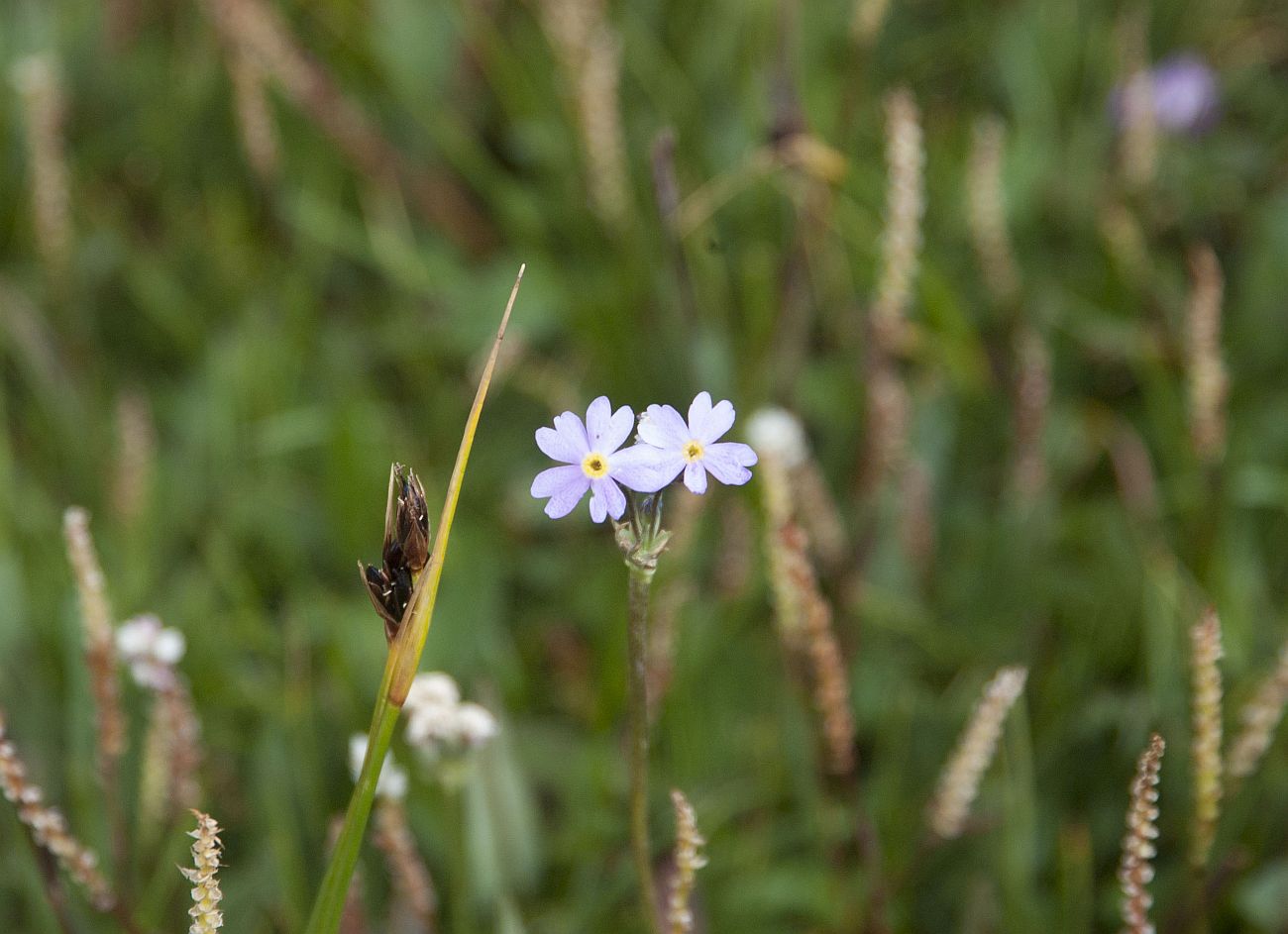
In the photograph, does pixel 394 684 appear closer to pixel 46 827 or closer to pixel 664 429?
pixel 664 429

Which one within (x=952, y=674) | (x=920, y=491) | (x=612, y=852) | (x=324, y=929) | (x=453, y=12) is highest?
(x=453, y=12)

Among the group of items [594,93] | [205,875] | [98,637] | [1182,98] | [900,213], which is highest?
[1182,98]

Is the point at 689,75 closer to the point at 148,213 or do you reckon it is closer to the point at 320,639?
the point at 148,213

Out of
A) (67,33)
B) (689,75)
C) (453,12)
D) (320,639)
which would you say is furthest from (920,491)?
(67,33)

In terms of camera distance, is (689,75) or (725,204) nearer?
(725,204)

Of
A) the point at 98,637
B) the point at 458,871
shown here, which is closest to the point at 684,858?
the point at 458,871

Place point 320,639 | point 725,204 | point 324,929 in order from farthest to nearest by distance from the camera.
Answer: point 725,204, point 320,639, point 324,929

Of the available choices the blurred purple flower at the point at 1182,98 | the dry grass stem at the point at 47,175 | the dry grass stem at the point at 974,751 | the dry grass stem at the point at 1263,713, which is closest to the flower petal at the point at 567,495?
the dry grass stem at the point at 974,751

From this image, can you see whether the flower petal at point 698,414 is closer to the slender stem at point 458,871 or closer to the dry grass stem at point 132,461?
the slender stem at point 458,871
